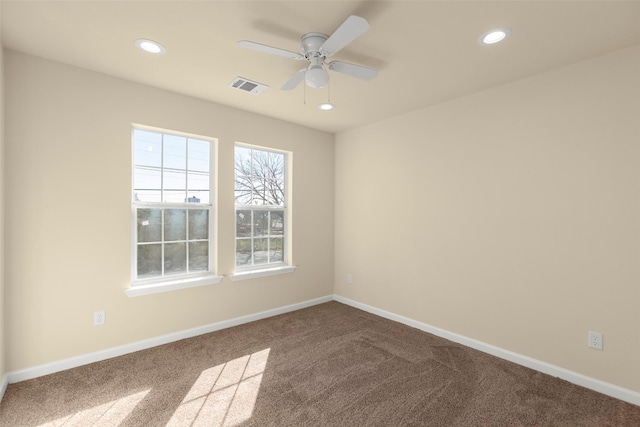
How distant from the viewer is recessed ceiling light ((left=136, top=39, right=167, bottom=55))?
2.25 metres

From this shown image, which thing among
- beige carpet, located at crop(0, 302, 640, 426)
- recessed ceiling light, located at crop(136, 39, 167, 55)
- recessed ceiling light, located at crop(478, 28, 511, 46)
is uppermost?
recessed ceiling light, located at crop(136, 39, 167, 55)

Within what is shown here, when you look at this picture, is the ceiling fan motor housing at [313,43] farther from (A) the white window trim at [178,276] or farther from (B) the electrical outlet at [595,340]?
(B) the electrical outlet at [595,340]

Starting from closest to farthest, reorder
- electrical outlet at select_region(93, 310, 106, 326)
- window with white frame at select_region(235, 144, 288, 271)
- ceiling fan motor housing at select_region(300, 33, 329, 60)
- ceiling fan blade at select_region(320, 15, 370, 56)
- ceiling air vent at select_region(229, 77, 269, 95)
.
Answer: ceiling fan blade at select_region(320, 15, 370, 56) < ceiling fan motor housing at select_region(300, 33, 329, 60) < electrical outlet at select_region(93, 310, 106, 326) < ceiling air vent at select_region(229, 77, 269, 95) < window with white frame at select_region(235, 144, 288, 271)

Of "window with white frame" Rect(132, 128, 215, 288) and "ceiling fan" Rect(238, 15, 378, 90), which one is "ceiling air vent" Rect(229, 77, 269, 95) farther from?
"window with white frame" Rect(132, 128, 215, 288)

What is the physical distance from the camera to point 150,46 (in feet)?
7.59

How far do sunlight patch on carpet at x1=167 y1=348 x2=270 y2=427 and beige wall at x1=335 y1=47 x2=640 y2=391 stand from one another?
2.02 metres

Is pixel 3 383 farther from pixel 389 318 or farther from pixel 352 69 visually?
pixel 389 318

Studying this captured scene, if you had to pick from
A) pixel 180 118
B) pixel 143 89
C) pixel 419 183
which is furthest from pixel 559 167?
pixel 143 89

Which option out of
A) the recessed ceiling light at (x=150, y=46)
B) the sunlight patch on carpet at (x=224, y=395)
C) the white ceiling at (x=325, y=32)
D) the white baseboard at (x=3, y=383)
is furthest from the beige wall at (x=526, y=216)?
the white baseboard at (x=3, y=383)

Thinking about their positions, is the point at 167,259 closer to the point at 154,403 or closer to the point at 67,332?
the point at 67,332

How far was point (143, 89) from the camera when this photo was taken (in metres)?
3.01

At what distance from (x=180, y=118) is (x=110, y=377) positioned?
2449mm

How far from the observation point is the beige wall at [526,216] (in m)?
2.32

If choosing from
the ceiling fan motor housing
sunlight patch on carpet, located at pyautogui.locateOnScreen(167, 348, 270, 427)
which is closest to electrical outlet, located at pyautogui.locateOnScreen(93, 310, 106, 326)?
sunlight patch on carpet, located at pyautogui.locateOnScreen(167, 348, 270, 427)
